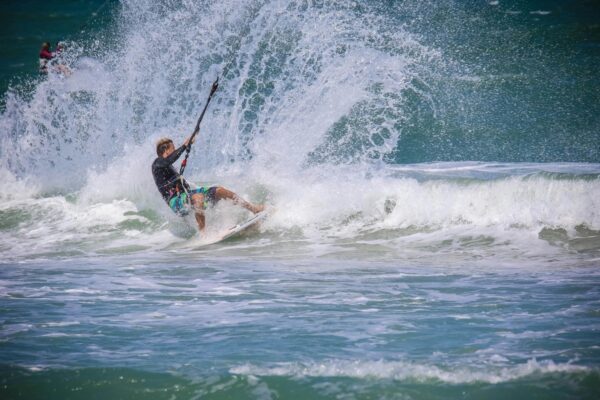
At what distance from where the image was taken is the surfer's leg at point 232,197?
32.6 feet

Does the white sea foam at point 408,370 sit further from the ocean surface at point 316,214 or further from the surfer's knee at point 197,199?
the surfer's knee at point 197,199

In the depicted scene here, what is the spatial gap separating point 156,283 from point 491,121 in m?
12.1

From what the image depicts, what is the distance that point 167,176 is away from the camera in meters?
9.71

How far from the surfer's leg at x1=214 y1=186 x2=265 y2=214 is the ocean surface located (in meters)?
0.23

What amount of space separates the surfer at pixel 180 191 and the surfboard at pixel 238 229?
0.12 metres

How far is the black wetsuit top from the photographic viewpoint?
9547 mm

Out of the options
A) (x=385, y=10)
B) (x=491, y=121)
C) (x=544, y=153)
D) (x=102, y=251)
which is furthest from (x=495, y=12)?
(x=102, y=251)

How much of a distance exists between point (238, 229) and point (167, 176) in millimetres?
1349

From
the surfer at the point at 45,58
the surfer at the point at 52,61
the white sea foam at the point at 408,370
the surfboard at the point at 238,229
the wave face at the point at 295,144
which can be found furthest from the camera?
the surfer at the point at 45,58

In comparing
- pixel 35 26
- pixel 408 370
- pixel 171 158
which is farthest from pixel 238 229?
pixel 35 26

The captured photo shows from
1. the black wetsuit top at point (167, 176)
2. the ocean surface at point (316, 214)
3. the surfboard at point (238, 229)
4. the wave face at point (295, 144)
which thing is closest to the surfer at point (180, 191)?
the black wetsuit top at point (167, 176)

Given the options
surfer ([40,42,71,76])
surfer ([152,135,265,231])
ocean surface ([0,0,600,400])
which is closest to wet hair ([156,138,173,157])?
surfer ([152,135,265,231])

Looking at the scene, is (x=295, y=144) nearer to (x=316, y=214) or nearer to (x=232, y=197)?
(x=316, y=214)

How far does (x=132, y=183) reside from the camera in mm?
12922
